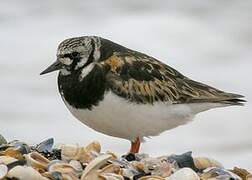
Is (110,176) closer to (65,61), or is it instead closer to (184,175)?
(184,175)

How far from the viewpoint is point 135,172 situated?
3875 mm

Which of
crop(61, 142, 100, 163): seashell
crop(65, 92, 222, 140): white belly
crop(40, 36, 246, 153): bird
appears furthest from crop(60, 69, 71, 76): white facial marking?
crop(61, 142, 100, 163): seashell

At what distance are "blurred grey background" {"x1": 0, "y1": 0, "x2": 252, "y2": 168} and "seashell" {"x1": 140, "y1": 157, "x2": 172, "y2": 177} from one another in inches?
79.8

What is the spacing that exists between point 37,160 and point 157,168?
1.41 feet

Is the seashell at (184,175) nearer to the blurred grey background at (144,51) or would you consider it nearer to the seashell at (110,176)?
the seashell at (110,176)

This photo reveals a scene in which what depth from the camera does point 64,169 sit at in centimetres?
376

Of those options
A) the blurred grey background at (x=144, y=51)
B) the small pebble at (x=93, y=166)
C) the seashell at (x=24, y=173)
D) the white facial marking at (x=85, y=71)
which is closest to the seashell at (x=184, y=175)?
the small pebble at (x=93, y=166)

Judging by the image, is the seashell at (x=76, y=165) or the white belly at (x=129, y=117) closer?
the seashell at (x=76, y=165)

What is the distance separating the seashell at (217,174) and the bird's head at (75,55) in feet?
3.12

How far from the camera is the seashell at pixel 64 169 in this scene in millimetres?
3725

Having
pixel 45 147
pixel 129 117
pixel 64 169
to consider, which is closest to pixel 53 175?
pixel 64 169

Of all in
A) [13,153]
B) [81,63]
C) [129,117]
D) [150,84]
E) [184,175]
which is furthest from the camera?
[150,84]

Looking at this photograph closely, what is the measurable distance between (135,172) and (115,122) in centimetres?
74

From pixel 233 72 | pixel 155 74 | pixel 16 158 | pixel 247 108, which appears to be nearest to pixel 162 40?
pixel 233 72
